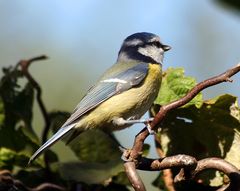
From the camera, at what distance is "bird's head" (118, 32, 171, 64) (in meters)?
1.78

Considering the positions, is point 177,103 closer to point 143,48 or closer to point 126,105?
point 126,105

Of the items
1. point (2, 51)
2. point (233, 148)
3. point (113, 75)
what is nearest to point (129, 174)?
point (233, 148)

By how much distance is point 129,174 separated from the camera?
869mm

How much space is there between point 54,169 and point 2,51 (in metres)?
2.57

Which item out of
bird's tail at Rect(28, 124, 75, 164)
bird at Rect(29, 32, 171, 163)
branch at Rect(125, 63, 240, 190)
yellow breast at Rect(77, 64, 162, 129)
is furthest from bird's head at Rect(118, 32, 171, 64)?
branch at Rect(125, 63, 240, 190)

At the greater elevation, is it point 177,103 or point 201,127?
point 177,103

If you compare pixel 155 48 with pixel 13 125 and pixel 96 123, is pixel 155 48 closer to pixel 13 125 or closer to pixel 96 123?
pixel 96 123

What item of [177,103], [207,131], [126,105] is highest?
[177,103]

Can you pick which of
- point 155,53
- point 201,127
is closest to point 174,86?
point 201,127

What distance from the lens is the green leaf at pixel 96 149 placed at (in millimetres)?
1253

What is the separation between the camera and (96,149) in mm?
1253

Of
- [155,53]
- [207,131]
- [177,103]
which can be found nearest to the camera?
[177,103]

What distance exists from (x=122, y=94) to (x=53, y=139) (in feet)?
1.33

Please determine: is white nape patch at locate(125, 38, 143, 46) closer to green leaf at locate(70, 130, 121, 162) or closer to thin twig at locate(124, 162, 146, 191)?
green leaf at locate(70, 130, 121, 162)
